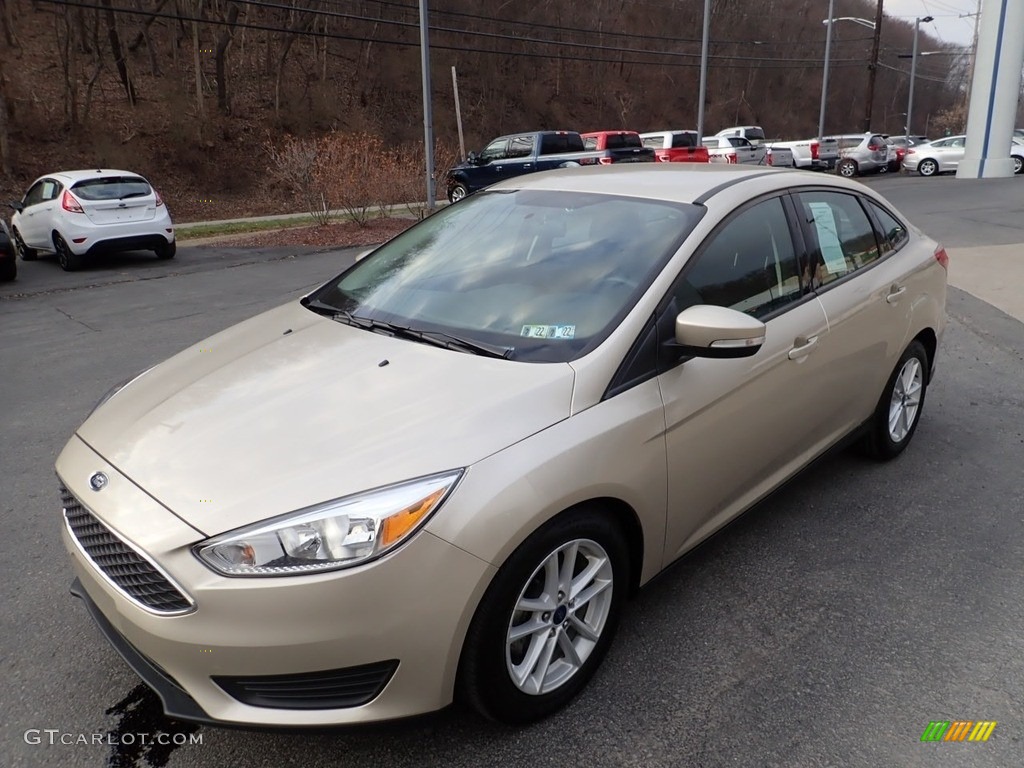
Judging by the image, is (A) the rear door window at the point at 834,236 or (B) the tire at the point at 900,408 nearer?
(A) the rear door window at the point at 834,236

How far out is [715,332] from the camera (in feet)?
8.56

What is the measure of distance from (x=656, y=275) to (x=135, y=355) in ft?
19.1

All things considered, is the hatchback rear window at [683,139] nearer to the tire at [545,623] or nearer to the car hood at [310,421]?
the car hood at [310,421]

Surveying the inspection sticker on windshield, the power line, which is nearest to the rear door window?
the inspection sticker on windshield

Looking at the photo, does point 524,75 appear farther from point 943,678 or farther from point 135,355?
point 943,678

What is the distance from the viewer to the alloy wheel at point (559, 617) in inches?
93.5

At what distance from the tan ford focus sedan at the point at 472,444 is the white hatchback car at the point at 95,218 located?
10587mm

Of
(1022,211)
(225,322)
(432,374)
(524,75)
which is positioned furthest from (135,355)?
(524,75)

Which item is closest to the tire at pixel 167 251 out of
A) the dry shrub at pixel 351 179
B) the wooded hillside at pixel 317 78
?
the dry shrub at pixel 351 179

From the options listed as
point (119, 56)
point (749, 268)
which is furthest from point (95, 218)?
point (119, 56)

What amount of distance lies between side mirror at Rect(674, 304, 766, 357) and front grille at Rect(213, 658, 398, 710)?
138cm

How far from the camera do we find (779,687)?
266cm

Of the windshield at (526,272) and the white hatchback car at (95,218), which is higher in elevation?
the windshield at (526,272)

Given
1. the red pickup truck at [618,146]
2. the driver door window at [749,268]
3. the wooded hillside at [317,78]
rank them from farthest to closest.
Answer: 1. the wooded hillside at [317,78]
2. the red pickup truck at [618,146]
3. the driver door window at [749,268]
